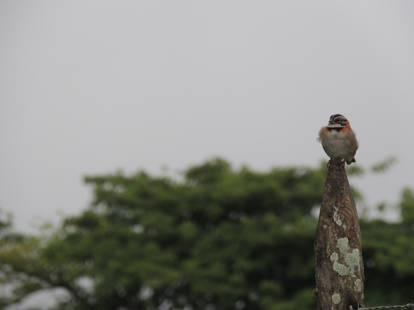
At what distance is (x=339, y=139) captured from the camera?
3.60 meters

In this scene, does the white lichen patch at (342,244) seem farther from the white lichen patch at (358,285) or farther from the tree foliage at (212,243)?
the tree foliage at (212,243)

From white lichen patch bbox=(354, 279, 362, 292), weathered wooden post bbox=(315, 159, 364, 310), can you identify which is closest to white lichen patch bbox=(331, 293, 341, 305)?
weathered wooden post bbox=(315, 159, 364, 310)

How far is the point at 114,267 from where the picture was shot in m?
12.9

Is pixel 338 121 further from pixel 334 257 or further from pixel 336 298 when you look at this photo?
pixel 336 298

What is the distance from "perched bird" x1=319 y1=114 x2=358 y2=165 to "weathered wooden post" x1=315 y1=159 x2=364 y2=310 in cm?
8

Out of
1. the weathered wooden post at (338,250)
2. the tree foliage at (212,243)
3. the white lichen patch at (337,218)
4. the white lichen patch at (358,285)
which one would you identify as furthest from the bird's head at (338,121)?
the tree foliage at (212,243)

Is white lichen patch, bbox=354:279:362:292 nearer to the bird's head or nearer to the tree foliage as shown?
the bird's head

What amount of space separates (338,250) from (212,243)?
961cm

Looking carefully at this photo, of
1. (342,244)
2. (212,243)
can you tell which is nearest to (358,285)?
(342,244)

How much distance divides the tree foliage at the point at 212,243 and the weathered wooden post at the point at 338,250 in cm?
869

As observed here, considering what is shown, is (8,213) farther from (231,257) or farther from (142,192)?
(231,257)

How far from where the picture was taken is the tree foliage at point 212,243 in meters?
12.4

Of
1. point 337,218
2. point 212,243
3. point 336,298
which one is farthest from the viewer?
point 212,243

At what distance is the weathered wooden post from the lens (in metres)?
3.46
